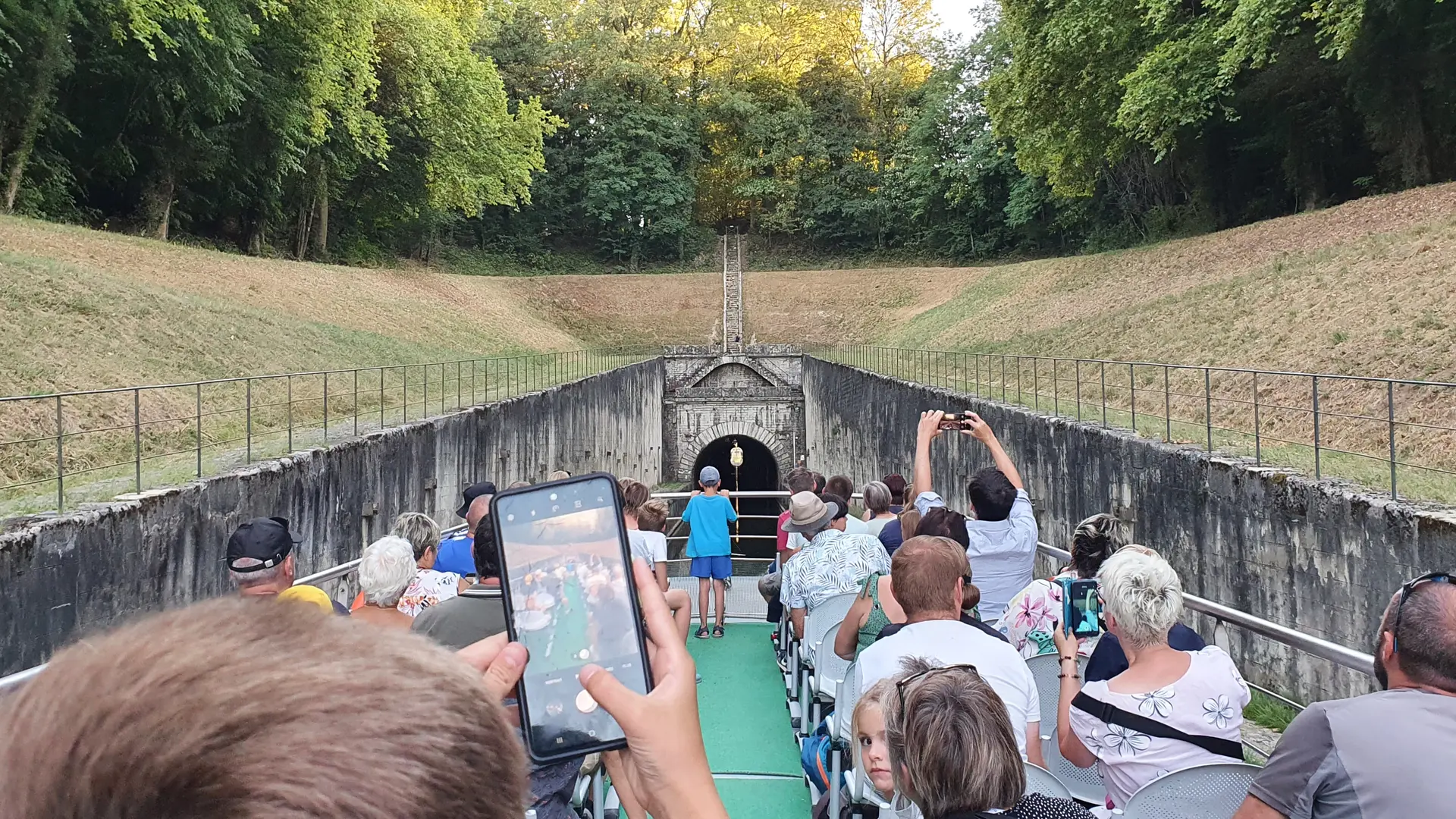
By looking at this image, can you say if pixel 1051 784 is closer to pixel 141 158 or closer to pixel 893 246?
pixel 141 158

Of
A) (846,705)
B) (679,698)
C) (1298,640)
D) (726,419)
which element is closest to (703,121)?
(726,419)

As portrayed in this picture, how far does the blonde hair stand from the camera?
6.56 feet

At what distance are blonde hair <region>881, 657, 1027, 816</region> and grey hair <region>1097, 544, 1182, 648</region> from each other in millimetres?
1101

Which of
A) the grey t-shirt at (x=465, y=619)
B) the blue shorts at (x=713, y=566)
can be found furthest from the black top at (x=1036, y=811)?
the blue shorts at (x=713, y=566)

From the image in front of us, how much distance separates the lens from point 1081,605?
355cm

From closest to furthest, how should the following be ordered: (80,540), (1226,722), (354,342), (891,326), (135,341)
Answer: (1226,722)
(80,540)
(135,341)
(354,342)
(891,326)

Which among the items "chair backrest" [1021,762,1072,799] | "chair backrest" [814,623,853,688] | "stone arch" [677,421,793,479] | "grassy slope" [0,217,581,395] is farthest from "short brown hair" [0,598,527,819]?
"stone arch" [677,421,793,479]

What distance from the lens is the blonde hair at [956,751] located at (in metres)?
2.00

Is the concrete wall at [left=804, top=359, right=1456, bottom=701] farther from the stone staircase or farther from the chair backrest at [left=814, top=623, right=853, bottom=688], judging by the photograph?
the stone staircase

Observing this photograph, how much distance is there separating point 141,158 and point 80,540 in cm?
2578

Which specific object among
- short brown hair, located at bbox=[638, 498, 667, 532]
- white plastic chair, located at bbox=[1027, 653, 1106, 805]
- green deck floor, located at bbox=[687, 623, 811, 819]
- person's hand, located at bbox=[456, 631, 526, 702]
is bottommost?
green deck floor, located at bbox=[687, 623, 811, 819]

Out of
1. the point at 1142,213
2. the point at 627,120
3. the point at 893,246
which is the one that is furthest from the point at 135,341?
the point at 893,246

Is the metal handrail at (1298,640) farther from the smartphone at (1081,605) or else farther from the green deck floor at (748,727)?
the green deck floor at (748,727)

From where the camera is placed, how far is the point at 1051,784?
2684 mm
